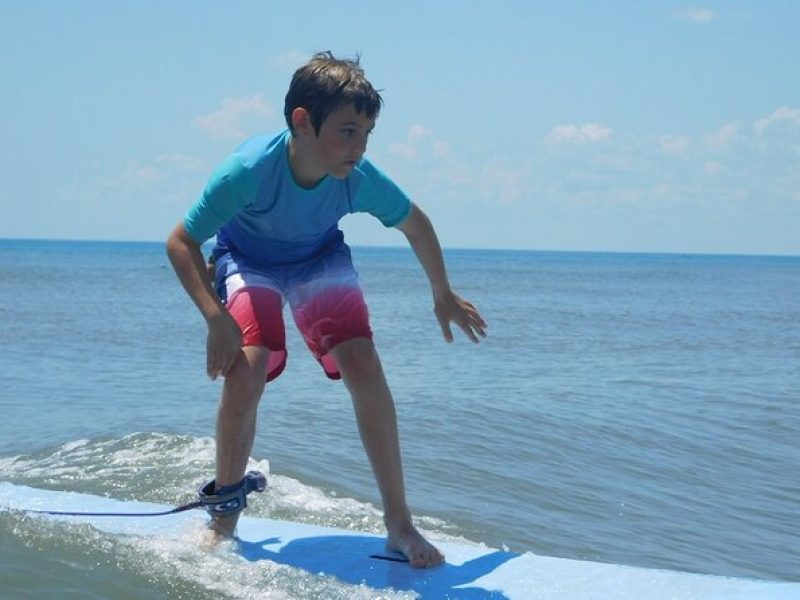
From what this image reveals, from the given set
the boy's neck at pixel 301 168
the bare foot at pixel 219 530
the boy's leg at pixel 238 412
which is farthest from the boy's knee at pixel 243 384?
the boy's neck at pixel 301 168

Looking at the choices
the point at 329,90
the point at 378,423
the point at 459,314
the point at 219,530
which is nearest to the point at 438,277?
the point at 459,314

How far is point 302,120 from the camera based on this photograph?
399cm

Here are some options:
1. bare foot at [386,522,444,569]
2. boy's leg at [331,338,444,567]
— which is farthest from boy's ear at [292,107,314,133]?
bare foot at [386,522,444,569]

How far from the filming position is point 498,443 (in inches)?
298

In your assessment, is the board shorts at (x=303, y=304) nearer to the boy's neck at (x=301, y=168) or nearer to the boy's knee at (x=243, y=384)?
the boy's knee at (x=243, y=384)

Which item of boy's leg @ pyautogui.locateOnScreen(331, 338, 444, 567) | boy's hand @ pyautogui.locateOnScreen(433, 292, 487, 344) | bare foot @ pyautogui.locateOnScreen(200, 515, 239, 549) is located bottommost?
bare foot @ pyautogui.locateOnScreen(200, 515, 239, 549)

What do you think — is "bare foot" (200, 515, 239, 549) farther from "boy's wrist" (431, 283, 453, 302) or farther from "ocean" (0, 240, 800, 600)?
"boy's wrist" (431, 283, 453, 302)

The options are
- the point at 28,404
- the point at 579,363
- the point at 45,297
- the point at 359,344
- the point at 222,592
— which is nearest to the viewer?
the point at 222,592

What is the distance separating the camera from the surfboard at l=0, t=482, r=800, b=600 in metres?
3.81

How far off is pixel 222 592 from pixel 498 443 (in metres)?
3.85

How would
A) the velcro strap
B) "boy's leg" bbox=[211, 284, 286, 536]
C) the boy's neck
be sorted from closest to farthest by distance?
the boy's neck → "boy's leg" bbox=[211, 284, 286, 536] → the velcro strap

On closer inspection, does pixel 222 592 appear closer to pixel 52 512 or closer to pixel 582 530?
pixel 52 512

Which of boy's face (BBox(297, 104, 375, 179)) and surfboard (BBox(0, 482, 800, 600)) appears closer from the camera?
surfboard (BBox(0, 482, 800, 600))

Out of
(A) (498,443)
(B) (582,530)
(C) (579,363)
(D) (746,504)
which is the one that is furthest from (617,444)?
(C) (579,363)
